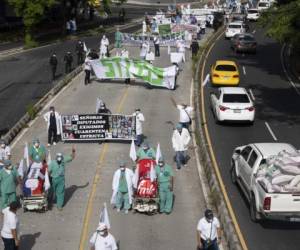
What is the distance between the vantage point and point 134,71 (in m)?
37.6

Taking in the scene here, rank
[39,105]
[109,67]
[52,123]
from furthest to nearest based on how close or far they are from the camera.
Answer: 1. [109,67]
2. [39,105]
3. [52,123]

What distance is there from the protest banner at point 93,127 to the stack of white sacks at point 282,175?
966 centimetres

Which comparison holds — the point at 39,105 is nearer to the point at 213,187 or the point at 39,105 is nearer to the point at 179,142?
the point at 179,142

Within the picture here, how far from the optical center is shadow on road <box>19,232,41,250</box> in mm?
15805

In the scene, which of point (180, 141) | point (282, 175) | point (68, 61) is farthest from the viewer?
point (68, 61)

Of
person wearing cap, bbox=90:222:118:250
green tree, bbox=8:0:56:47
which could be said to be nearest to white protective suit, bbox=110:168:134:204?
person wearing cap, bbox=90:222:118:250

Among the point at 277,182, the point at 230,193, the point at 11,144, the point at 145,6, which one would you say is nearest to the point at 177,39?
the point at 11,144

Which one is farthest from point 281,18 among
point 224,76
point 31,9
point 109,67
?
point 31,9

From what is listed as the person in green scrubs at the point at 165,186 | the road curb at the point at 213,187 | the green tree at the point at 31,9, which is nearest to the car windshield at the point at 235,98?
the road curb at the point at 213,187

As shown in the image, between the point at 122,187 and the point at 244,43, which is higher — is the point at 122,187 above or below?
above

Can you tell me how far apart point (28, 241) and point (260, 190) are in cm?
614

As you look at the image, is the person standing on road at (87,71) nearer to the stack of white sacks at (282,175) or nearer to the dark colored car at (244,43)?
the dark colored car at (244,43)

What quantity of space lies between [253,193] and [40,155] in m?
6.76

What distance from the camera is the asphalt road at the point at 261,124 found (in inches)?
648
